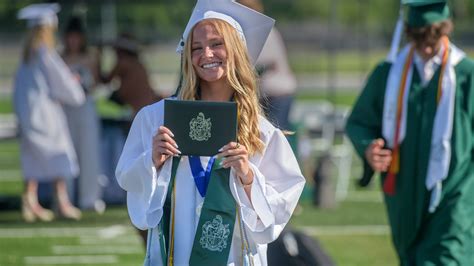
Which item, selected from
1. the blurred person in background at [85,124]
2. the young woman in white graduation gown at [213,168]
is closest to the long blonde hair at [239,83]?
the young woman in white graduation gown at [213,168]

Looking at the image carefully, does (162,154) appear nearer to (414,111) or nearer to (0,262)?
(414,111)

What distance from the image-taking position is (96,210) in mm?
13672

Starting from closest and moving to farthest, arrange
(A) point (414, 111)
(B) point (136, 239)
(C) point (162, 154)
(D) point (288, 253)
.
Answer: (C) point (162, 154), (A) point (414, 111), (D) point (288, 253), (B) point (136, 239)

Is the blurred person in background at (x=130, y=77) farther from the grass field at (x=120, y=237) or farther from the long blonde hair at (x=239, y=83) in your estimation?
the long blonde hair at (x=239, y=83)

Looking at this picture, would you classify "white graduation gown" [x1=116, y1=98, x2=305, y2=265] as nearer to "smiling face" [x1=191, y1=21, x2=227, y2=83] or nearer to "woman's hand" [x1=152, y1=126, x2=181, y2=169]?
"woman's hand" [x1=152, y1=126, x2=181, y2=169]

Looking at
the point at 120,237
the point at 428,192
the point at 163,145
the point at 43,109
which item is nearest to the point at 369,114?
the point at 428,192

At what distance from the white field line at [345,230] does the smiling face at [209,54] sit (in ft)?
23.0

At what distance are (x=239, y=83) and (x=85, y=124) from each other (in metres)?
8.37

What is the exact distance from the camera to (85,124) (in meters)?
13.5

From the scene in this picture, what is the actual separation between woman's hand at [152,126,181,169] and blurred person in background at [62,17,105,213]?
832 centimetres

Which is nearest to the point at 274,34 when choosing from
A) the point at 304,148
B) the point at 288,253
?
the point at 304,148

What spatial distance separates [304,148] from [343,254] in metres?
3.81

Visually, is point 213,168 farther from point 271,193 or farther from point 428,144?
point 428,144

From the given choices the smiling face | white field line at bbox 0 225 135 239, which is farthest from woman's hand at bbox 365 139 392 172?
white field line at bbox 0 225 135 239
